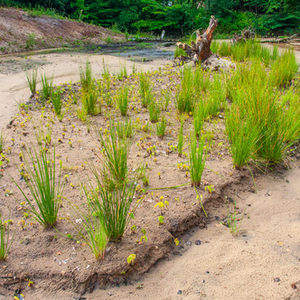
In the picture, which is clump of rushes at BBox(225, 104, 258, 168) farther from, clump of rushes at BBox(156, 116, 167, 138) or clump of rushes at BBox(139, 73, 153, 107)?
clump of rushes at BBox(139, 73, 153, 107)

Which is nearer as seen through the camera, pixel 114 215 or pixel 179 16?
pixel 114 215

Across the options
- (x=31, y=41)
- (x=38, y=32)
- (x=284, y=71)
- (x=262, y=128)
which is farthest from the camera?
(x=38, y=32)

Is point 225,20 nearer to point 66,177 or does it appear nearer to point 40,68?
point 40,68

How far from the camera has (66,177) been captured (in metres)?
2.89

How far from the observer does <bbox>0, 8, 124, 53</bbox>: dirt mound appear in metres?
10.9

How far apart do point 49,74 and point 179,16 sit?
15.4 m

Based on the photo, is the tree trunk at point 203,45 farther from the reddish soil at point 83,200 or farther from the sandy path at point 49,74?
the reddish soil at point 83,200

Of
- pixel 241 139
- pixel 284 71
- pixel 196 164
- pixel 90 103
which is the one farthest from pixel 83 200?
pixel 284 71

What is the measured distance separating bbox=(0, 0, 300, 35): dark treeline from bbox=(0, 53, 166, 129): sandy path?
1061cm

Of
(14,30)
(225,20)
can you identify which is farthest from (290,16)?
(14,30)

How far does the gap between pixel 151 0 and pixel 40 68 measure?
16.0 metres

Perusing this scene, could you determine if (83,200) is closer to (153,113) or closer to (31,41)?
(153,113)

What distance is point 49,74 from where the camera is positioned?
6.88 metres

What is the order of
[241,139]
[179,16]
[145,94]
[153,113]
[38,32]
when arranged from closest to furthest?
1. [241,139]
2. [153,113]
3. [145,94]
4. [38,32]
5. [179,16]
